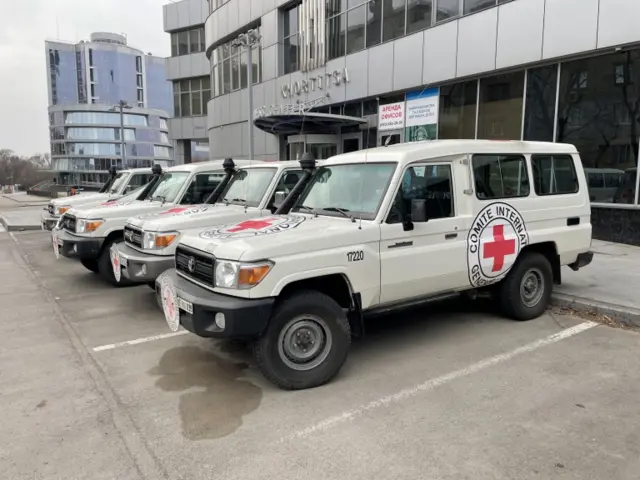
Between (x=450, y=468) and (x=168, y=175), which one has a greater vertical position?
(x=168, y=175)

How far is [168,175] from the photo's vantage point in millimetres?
9305

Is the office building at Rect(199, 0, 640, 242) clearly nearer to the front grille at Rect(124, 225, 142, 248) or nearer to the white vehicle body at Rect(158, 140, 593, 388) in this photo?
the white vehicle body at Rect(158, 140, 593, 388)

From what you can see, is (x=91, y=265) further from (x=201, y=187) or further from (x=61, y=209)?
(x=61, y=209)

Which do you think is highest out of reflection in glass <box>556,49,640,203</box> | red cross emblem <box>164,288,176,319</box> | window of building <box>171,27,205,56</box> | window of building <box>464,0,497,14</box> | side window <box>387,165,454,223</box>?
window of building <box>171,27,205,56</box>

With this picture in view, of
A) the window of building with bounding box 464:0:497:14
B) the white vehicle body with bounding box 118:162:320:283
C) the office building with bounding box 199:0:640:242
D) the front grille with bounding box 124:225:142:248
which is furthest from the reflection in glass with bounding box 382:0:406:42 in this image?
the front grille with bounding box 124:225:142:248

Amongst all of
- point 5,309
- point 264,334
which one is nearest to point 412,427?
point 264,334

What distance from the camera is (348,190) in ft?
16.4

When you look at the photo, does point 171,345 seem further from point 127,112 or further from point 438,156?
point 127,112

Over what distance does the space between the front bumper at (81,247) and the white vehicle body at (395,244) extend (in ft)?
12.2

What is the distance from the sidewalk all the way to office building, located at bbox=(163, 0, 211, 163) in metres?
34.8

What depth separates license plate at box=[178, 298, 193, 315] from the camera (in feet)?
13.2

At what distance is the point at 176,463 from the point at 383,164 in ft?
10.4

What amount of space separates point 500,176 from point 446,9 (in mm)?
10068

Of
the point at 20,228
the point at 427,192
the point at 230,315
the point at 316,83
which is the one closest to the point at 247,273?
the point at 230,315
